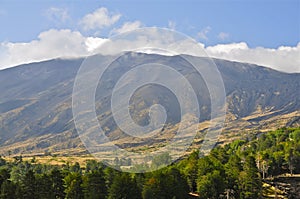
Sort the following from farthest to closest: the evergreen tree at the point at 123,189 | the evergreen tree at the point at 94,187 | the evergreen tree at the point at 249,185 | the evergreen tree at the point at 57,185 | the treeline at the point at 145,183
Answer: the evergreen tree at the point at 249,185 → the evergreen tree at the point at 57,185 → the evergreen tree at the point at 94,187 → the evergreen tree at the point at 123,189 → the treeline at the point at 145,183

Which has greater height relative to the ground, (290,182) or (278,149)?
(278,149)

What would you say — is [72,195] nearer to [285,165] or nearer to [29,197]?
[29,197]

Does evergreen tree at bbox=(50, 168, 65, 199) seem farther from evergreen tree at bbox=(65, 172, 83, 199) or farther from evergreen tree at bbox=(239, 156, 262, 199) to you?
evergreen tree at bbox=(239, 156, 262, 199)

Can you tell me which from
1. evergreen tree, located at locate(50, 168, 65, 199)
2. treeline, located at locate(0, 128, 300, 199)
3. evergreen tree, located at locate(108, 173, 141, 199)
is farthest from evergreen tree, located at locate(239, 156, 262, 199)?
evergreen tree, located at locate(50, 168, 65, 199)

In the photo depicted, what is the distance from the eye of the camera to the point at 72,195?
63.3m

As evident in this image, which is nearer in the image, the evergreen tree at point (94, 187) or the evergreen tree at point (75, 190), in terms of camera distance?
the evergreen tree at point (94, 187)

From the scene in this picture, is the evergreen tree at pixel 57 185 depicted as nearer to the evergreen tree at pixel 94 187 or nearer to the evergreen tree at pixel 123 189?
the evergreen tree at pixel 94 187

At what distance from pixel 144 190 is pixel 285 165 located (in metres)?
57.2

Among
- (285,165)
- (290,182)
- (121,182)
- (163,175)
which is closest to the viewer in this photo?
(121,182)

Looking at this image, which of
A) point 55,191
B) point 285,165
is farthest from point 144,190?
point 285,165

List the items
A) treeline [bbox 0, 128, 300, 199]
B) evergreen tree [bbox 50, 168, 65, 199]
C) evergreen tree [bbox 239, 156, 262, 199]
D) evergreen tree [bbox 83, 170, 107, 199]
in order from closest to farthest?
1. treeline [bbox 0, 128, 300, 199]
2. evergreen tree [bbox 83, 170, 107, 199]
3. evergreen tree [bbox 50, 168, 65, 199]
4. evergreen tree [bbox 239, 156, 262, 199]

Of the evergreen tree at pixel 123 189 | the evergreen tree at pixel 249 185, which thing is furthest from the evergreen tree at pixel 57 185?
the evergreen tree at pixel 249 185

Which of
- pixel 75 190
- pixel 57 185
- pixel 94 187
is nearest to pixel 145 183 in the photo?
pixel 94 187

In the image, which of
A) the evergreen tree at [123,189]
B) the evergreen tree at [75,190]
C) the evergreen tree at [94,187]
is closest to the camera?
the evergreen tree at [123,189]
